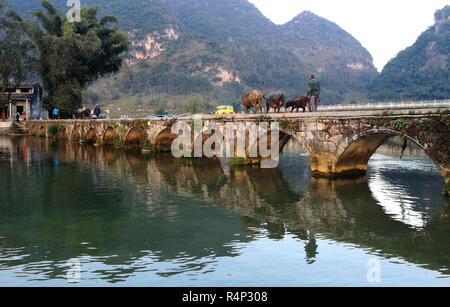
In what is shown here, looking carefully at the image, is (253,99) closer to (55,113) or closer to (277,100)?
(277,100)

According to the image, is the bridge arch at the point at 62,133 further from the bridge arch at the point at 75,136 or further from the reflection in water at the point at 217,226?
the reflection in water at the point at 217,226

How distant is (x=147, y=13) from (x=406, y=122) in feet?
550

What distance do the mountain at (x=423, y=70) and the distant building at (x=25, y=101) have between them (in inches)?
2908

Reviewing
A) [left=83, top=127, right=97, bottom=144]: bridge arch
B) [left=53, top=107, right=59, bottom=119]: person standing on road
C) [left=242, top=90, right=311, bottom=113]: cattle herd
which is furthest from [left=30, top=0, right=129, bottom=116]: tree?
[left=242, top=90, right=311, bottom=113]: cattle herd

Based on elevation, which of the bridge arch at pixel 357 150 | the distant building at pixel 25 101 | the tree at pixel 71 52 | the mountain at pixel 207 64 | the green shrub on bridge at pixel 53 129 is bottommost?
the bridge arch at pixel 357 150

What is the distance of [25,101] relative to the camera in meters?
72.1

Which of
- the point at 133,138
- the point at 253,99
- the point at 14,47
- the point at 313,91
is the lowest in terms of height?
the point at 133,138

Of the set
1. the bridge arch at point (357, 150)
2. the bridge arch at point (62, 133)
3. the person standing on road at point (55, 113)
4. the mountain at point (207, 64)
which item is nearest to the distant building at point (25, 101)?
the person standing on road at point (55, 113)

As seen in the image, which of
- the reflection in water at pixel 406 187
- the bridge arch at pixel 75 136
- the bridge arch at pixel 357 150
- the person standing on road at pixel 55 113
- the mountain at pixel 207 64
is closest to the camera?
the reflection in water at pixel 406 187

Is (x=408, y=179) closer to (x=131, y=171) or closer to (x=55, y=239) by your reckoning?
(x=131, y=171)

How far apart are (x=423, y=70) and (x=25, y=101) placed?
289 ft

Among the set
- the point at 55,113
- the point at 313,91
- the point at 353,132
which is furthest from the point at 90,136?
the point at 353,132

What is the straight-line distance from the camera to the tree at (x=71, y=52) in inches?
2146
